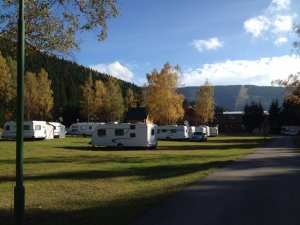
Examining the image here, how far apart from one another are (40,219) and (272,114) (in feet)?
405

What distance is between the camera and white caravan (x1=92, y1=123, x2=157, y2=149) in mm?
41688

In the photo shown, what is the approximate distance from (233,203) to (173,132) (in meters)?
54.9

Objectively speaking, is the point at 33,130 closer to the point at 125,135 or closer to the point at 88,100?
the point at 125,135

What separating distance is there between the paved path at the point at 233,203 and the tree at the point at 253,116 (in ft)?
363

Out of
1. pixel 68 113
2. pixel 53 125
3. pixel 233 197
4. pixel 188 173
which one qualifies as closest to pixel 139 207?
pixel 233 197

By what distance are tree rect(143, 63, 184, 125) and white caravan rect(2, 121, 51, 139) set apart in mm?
20765

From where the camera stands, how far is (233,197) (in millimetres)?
12531

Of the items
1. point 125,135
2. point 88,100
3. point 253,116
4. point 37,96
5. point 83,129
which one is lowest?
point 125,135

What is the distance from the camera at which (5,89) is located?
254 feet

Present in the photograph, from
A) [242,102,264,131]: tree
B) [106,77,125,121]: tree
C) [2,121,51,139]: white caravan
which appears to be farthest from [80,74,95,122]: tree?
[242,102,264,131]: tree

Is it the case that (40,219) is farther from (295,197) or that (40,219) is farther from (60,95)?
(60,95)

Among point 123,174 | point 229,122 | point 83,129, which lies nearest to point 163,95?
point 83,129

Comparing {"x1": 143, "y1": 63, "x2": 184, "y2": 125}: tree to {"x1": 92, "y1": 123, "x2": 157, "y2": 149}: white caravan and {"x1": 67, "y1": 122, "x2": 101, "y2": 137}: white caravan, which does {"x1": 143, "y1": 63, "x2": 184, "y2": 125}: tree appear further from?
{"x1": 92, "y1": 123, "x2": 157, "y2": 149}: white caravan

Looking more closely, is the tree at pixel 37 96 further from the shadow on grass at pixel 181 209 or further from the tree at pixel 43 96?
the shadow on grass at pixel 181 209
